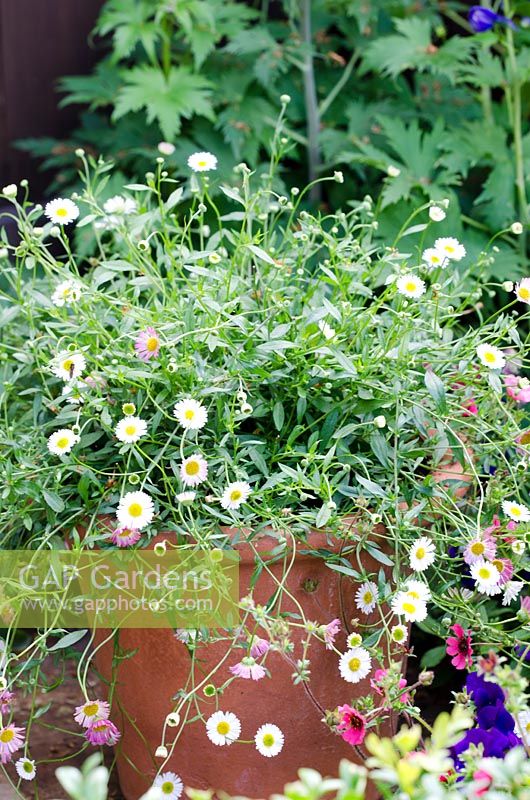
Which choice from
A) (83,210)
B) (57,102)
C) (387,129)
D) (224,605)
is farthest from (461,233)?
(57,102)

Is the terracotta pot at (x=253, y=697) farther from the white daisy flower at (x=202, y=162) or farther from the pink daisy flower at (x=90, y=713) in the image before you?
the white daisy flower at (x=202, y=162)

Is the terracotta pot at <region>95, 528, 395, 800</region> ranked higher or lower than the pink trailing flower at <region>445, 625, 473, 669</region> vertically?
lower

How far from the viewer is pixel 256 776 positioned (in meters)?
1.27

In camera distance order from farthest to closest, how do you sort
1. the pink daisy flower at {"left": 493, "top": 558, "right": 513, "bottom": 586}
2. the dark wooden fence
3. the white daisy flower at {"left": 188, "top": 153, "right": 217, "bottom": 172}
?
the dark wooden fence
the white daisy flower at {"left": 188, "top": 153, "right": 217, "bottom": 172}
the pink daisy flower at {"left": 493, "top": 558, "right": 513, "bottom": 586}

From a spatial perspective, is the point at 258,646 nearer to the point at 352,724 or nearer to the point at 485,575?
the point at 352,724

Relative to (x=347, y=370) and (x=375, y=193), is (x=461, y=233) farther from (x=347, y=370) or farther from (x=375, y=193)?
(x=347, y=370)

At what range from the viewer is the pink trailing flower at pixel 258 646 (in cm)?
110

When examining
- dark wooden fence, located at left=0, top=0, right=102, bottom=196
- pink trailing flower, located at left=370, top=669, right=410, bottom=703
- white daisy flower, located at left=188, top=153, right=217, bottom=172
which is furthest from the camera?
dark wooden fence, located at left=0, top=0, right=102, bottom=196

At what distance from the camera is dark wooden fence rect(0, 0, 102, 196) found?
2.72m

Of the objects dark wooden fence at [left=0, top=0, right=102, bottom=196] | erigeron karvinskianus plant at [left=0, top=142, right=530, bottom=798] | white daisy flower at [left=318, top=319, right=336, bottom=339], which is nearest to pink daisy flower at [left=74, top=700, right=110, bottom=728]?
erigeron karvinskianus plant at [left=0, top=142, right=530, bottom=798]

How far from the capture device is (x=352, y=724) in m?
1.10

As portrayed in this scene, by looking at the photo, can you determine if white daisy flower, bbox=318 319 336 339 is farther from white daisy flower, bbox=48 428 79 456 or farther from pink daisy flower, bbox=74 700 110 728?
pink daisy flower, bbox=74 700 110 728

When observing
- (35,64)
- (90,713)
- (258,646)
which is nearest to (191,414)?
(258,646)

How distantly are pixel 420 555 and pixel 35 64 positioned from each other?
2186mm
